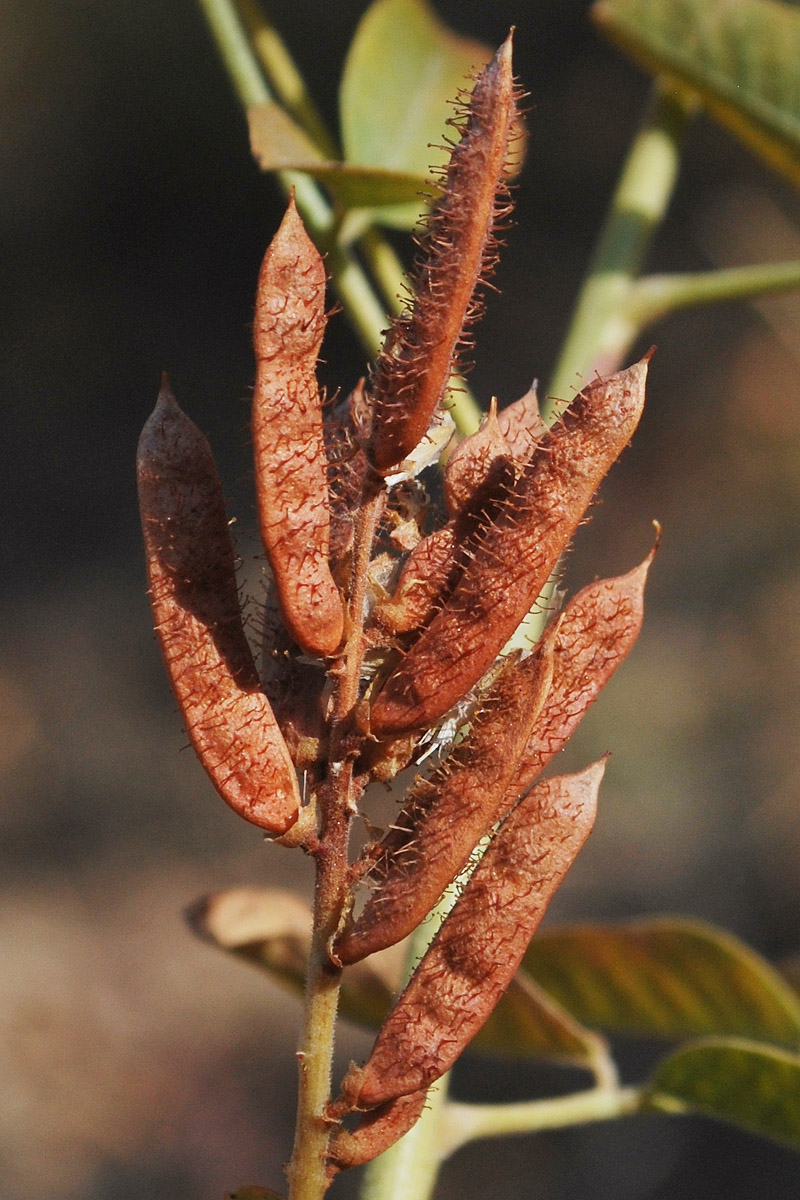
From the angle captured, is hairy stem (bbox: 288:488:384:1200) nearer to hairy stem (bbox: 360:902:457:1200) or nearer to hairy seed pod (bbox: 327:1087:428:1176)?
hairy seed pod (bbox: 327:1087:428:1176)

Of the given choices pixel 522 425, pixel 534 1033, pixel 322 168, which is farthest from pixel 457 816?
pixel 534 1033

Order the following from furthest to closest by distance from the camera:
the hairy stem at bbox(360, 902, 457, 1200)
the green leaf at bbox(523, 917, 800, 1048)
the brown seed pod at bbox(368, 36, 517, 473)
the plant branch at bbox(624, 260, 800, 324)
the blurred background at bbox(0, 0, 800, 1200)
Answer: the blurred background at bbox(0, 0, 800, 1200) → the plant branch at bbox(624, 260, 800, 324) → the green leaf at bbox(523, 917, 800, 1048) → the hairy stem at bbox(360, 902, 457, 1200) → the brown seed pod at bbox(368, 36, 517, 473)

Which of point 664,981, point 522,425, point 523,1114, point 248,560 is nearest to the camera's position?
point 522,425

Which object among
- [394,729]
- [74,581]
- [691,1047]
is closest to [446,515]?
[394,729]

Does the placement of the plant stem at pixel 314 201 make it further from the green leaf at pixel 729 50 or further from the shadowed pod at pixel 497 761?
the shadowed pod at pixel 497 761

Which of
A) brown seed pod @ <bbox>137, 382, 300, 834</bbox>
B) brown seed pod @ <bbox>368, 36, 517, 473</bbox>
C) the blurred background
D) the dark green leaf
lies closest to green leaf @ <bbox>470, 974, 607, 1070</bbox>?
the dark green leaf

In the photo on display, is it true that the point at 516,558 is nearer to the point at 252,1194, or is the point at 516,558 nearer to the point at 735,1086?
the point at 252,1194

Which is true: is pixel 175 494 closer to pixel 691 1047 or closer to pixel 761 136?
pixel 691 1047
